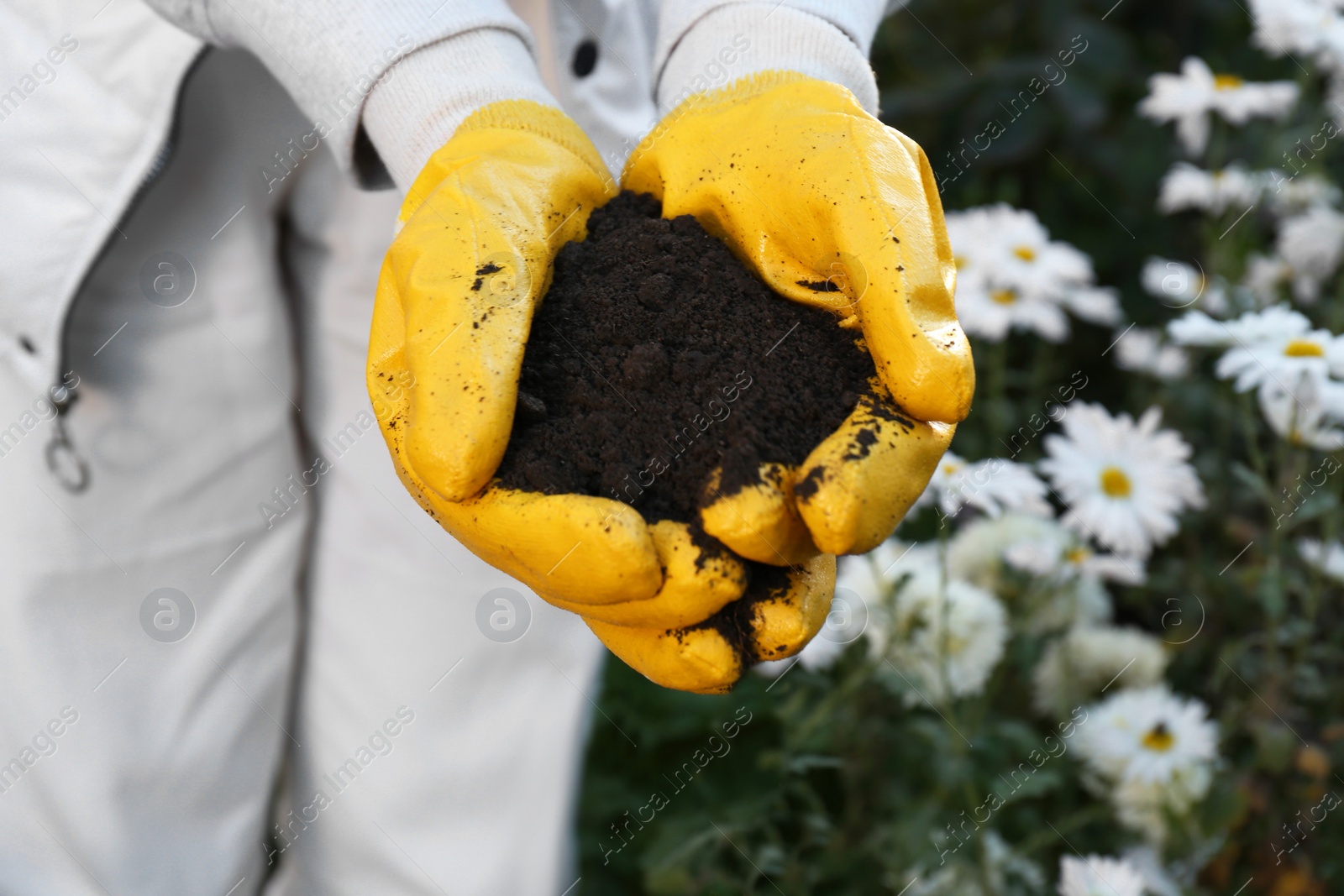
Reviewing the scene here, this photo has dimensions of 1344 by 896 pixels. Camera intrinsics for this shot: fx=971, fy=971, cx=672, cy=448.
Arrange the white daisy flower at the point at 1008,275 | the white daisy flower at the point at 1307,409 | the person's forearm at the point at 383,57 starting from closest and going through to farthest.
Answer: the person's forearm at the point at 383,57 < the white daisy flower at the point at 1307,409 < the white daisy flower at the point at 1008,275

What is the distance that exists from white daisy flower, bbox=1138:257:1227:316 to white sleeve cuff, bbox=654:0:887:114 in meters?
0.85

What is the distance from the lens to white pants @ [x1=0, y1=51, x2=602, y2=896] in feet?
3.82

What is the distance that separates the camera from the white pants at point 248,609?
1.16 metres

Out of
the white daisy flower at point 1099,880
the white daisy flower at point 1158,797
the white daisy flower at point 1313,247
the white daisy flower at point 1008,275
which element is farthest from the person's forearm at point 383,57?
the white daisy flower at point 1313,247

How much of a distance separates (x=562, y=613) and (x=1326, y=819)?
3.49 ft

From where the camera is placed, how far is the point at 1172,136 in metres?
2.16

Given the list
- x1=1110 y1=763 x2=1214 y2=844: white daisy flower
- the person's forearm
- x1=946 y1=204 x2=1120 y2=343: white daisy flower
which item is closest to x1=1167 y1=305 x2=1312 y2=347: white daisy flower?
x1=946 y1=204 x2=1120 y2=343: white daisy flower

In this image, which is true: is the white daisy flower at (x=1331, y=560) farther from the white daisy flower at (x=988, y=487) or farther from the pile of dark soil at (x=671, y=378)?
the pile of dark soil at (x=671, y=378)

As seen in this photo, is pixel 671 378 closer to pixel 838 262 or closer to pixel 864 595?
pixel 838 262

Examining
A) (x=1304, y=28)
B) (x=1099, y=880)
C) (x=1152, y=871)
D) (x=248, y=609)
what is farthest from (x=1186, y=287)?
(x=248, y=609)

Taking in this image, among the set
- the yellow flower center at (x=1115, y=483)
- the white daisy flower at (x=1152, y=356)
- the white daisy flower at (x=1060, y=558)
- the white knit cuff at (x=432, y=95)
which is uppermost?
the white knit cuff at (x=432, y=95)

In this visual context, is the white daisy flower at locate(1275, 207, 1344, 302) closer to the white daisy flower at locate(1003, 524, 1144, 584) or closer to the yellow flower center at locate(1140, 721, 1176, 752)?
the white daisy flower at locate(1003, 524, 1144, 584)

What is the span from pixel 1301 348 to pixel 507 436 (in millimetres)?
983

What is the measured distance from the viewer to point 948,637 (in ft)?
4.09
